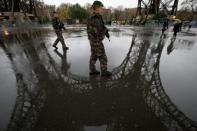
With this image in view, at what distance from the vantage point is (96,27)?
4.99 metres

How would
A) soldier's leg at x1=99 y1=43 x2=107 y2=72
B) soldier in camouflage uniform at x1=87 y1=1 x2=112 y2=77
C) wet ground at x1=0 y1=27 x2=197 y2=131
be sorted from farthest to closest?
soldier's leg at x1=99 y1=43 x2=107 y2=72 → soldier in camouflage uniform at x1=87 y1=1 x2=112 y2=77 → wet ground at x1=0 y1=27 x2=197 y2=131

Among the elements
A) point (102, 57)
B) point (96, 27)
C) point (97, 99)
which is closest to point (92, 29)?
point (96, 27)

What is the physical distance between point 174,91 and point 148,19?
3888cm

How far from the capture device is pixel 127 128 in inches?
114

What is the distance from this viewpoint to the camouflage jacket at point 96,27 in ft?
16.2

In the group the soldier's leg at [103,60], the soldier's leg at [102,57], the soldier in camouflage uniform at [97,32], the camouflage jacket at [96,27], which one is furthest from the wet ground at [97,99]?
the camouflage jacket at [96,27]

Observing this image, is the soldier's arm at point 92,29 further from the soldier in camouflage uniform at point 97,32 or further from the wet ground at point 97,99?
the wet ground at point 97,99

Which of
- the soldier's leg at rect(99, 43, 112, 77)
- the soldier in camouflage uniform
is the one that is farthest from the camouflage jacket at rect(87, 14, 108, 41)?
the soldier's leg at rect(99, 43, 112, 77)

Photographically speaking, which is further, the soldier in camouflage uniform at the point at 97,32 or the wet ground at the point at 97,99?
the soldier in camouflage uniform at the point at 97,32

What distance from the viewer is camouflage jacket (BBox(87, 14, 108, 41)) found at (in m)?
4.94

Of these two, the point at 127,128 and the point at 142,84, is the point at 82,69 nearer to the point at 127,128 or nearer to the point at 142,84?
the point at 142,84

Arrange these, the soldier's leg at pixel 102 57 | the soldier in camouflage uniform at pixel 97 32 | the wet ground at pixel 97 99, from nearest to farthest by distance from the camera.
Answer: the wet ground at pixel 97 99
the soldier in camouflage uniform at pixel 97 32
the soldier's leg at pixel 102 57

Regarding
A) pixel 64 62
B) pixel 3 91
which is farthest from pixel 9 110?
pixel 64 62

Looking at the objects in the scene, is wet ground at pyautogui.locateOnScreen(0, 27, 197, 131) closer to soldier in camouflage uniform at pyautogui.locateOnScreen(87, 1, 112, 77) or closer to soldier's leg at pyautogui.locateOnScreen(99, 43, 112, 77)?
soldier's leg at pyautogui.locateOnScreen(99, 43, 112, 77)
